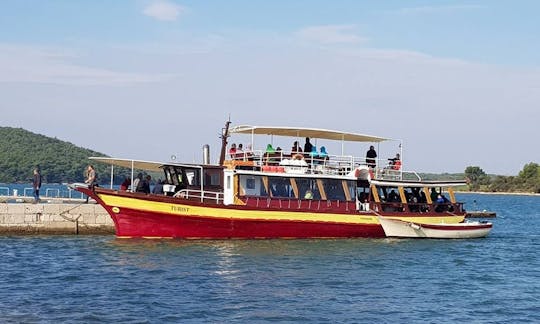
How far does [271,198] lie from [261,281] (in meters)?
10.3

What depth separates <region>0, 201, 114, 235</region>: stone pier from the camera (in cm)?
3325

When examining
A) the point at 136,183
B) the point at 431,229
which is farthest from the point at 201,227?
the point at 431,229

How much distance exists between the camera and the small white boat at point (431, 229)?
114 feet

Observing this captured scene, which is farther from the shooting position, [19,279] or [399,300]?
[19,279]

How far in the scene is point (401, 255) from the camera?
1180 inches

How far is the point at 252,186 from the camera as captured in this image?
1296 inches

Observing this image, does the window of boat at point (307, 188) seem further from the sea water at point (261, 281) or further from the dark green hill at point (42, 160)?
the dark green hill at point (42, 160)

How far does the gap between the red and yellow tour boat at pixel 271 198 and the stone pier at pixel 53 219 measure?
9.42 feet

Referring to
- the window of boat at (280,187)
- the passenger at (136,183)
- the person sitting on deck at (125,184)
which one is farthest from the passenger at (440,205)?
the person sitting on deck at (125,184)

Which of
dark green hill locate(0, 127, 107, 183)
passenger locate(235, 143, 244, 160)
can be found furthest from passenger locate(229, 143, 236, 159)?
dark green hill locate(0, 127, 107, 183)

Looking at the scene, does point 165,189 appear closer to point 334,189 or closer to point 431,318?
point 334,189

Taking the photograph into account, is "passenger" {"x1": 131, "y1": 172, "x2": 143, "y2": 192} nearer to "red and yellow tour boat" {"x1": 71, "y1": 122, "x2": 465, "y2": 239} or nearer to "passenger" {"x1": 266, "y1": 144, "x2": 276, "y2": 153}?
"red and yellow tour boat" {"x1": 71, "y1": 122, "x2": 465, "y2": 239}

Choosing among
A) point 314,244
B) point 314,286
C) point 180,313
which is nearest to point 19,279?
point 180,313

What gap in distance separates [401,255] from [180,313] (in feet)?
45.6
